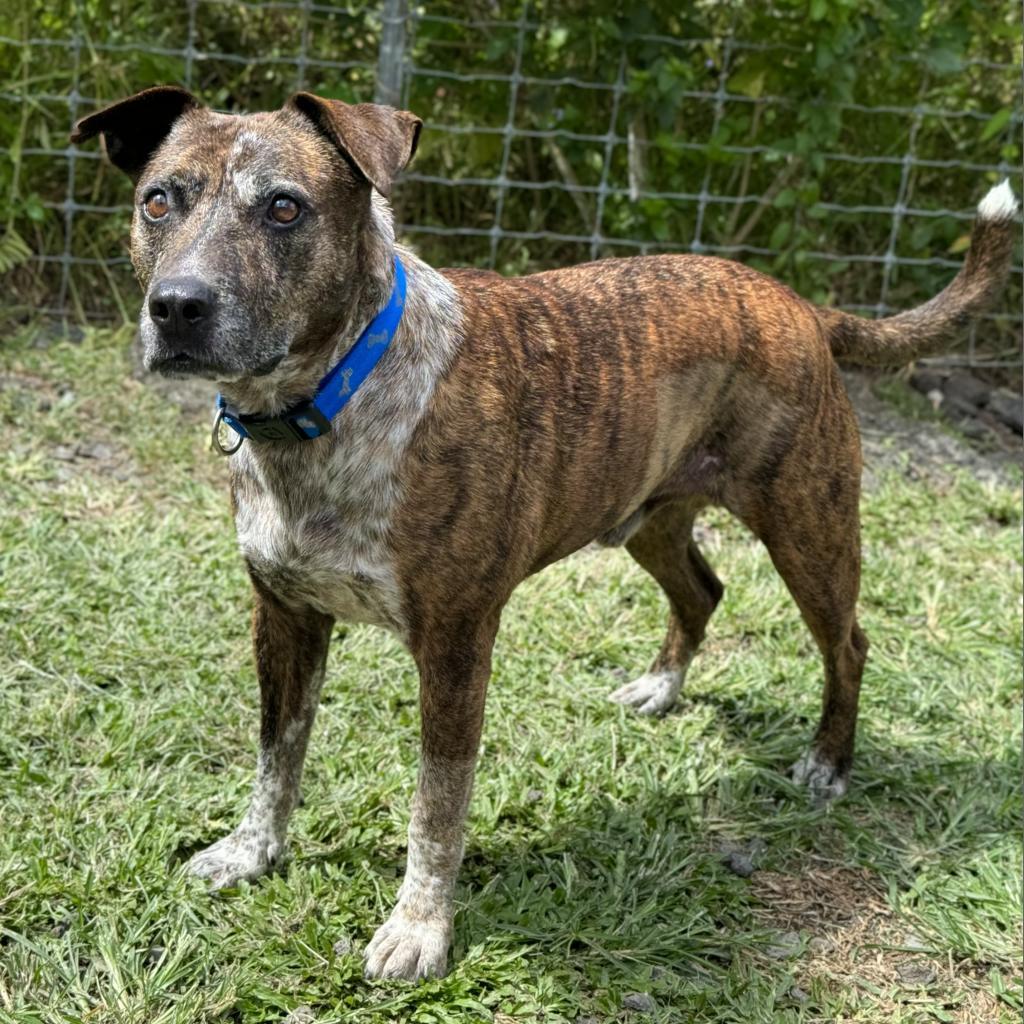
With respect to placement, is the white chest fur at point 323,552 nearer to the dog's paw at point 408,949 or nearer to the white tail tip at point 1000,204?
the dog's paw at point 408,949

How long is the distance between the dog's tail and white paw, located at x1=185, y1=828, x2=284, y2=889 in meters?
2.15

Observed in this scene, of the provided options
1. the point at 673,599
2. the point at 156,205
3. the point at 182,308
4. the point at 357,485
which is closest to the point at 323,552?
the point at 357,485

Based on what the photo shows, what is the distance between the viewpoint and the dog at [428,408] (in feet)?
8.73

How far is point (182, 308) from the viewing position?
2502mm

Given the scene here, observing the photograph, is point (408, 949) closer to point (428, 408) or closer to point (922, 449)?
point (428, 408)

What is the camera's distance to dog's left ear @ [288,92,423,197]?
2611 millimetres

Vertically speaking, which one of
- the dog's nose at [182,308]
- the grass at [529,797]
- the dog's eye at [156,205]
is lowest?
the grass at [529,797]

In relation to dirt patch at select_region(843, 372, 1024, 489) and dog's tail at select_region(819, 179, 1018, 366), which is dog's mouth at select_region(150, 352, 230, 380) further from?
dirt patch at select_region(843, 372, 1024, 489)

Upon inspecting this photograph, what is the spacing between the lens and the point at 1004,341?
704 centimetres

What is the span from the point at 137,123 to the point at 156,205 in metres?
0.30

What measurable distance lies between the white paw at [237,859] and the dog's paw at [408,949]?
1.32 ft

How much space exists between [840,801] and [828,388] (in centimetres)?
128

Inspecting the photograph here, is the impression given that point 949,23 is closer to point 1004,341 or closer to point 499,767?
point 1004,341

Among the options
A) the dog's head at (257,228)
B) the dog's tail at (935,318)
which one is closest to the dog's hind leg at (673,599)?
the dog's tail at (935,318)
